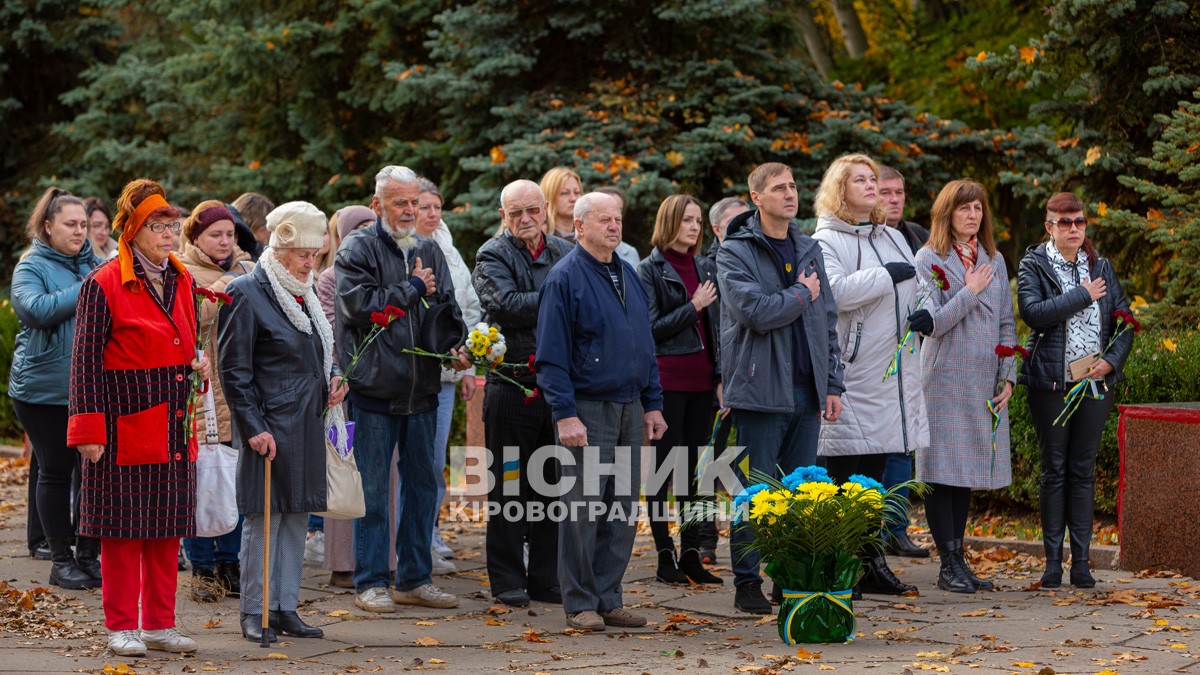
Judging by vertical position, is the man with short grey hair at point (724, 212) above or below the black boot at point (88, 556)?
above

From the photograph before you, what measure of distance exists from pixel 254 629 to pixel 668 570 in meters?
2.72

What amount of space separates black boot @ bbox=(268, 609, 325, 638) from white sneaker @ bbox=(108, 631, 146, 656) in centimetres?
68

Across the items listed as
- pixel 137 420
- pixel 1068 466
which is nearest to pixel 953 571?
pixel 1068 466

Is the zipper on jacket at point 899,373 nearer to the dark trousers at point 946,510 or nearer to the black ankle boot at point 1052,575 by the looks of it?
the dark trousers at point 946,510

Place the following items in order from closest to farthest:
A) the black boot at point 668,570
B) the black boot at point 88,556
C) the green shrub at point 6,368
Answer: the black boot at point 88,556 → the black boot at point 668,570 → the green shrub at point 6,368

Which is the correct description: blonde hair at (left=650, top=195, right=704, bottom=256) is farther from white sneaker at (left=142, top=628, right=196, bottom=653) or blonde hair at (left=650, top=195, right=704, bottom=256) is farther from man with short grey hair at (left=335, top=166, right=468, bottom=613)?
white sneaker at (left=142, top=628, right=196, bottom=653)

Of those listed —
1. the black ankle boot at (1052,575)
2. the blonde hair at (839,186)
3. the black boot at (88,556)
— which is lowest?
the black ankle boot at (1052,575)

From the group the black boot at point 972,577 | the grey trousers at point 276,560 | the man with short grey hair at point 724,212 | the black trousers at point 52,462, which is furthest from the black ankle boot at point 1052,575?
the black trousers at point 52,462

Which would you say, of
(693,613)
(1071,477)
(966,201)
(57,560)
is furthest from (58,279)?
(1071,477)

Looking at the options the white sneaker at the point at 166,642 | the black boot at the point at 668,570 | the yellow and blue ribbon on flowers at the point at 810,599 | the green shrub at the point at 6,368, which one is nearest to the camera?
the white sneaker at the point at 166,642

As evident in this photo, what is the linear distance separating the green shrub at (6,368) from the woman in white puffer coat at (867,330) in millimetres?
10960

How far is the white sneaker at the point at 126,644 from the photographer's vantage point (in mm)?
6148

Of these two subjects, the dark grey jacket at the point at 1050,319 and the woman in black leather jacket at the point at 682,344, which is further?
the woman in black leather jacket at the point at 682,344

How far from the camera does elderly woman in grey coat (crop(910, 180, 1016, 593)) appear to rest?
7.76 meters
